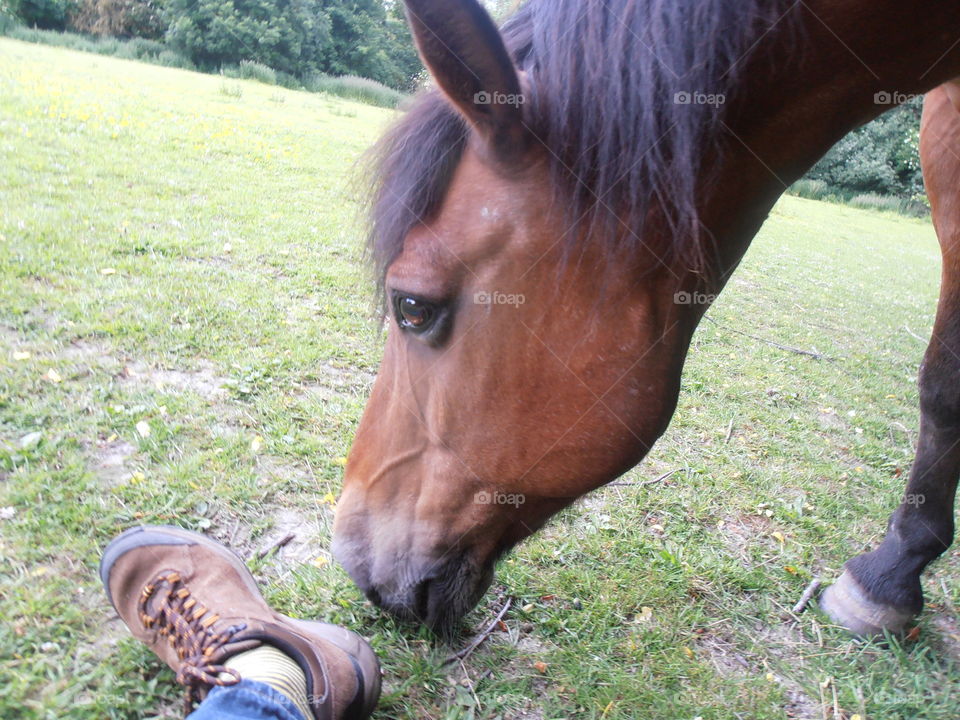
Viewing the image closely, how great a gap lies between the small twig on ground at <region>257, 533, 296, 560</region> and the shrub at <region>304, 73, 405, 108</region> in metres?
8.72

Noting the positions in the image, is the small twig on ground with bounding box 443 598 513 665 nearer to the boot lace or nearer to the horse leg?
the boot lace

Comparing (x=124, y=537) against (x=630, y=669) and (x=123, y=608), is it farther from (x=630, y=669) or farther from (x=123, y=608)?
(x=630, y=669)

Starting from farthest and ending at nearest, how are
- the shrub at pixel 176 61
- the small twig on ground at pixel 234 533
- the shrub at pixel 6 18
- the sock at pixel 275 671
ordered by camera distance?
the shrub at pixel 6 18
the shrub at pixel 176 61
the small twig on ground at pixel 234 533
the sock at pixel 275 671

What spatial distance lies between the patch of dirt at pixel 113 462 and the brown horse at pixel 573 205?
1.38 metres

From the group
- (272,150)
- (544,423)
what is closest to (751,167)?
(544,423)

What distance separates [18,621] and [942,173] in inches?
136

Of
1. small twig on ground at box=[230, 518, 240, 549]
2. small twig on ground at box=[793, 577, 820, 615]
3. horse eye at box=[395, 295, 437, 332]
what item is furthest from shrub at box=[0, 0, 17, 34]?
small twig on ground at box=[793, 577, 820, 615]

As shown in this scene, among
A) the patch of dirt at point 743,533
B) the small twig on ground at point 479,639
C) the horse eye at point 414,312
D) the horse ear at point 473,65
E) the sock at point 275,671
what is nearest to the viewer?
the horse ear at point 473,65

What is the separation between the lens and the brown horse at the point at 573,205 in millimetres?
1097

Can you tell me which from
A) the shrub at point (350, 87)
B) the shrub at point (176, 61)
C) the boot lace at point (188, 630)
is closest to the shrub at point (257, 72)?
the shrub at point (350, 87)

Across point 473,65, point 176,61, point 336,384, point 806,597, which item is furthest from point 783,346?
point 176,61

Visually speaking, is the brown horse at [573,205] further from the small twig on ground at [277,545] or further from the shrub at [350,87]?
the shrub at [350,87]

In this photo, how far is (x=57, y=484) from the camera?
2.08 meters

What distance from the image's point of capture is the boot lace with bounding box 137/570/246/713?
4.58 ft
